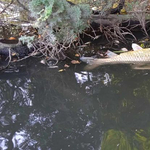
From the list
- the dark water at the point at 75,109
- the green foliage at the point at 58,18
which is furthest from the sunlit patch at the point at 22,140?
the green foliage at the point at 58,18

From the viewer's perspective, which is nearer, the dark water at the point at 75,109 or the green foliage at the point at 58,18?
the dark water at the point at 75,109

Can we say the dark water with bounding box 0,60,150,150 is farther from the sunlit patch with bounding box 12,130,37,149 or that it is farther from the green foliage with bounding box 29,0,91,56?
the green foliage with bounding box 29,0,91,56

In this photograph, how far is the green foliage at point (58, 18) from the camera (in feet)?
12.9

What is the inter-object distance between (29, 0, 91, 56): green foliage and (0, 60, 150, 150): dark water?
25.9 inches

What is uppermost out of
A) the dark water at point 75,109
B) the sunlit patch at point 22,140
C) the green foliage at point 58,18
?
the green foliage at point 58,18

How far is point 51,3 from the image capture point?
380cm

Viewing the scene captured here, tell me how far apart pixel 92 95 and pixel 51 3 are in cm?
171

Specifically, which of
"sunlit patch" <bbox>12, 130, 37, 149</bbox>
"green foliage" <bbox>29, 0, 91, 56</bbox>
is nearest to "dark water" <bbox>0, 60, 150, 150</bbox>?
"sunlit patch" <bbox>12, 130, 37, 149</bbox>

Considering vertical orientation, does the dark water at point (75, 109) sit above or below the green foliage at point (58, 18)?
below

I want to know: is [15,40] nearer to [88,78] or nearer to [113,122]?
[88,78]

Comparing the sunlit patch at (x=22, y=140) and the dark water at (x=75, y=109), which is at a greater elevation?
the dark water at (x=75, y=109)

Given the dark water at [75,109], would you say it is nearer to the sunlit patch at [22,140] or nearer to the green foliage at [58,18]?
the sunlit patch at [22,140]

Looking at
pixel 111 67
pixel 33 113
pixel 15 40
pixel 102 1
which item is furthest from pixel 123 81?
pixel 15 40

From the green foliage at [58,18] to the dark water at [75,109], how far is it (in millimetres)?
657
